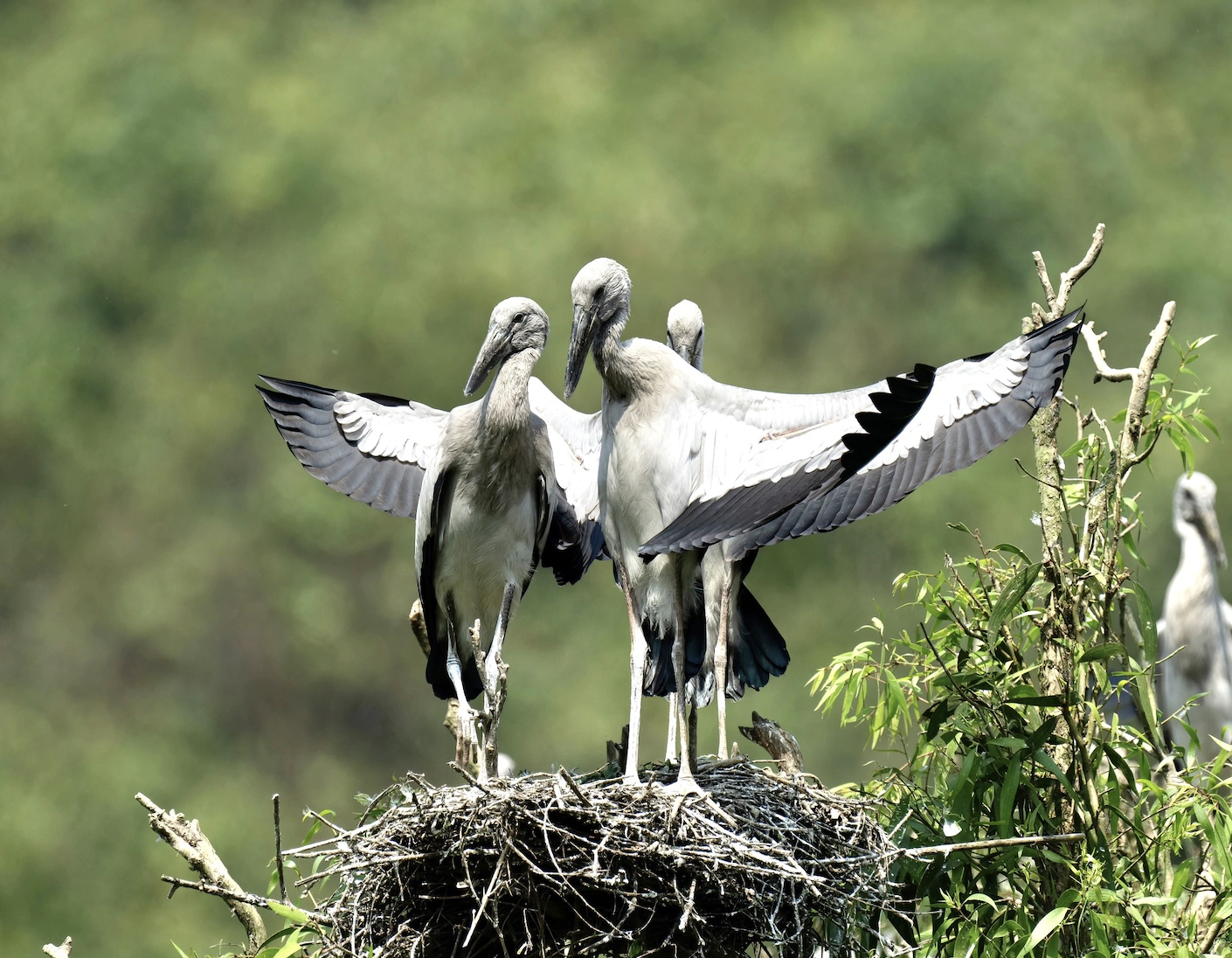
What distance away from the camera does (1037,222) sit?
48.2 ft

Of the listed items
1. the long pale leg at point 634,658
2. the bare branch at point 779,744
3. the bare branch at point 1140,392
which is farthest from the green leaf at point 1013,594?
the long pale leg at point 634,658

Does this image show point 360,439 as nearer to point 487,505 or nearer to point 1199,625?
point 487,505

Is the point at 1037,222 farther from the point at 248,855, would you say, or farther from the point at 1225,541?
the point at 248,855

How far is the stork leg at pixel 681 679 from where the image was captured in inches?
119

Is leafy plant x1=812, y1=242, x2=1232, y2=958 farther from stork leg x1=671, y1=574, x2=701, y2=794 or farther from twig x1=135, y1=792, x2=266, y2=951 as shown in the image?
twig x1=135, y1=792, x2=266, y2=951

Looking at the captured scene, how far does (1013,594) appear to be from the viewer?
2.96m

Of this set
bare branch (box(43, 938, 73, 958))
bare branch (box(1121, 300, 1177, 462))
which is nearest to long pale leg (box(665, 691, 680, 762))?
bare branch (box(1121, 300, 1177, 462))

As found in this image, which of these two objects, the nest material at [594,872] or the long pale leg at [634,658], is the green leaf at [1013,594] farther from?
the long pale leg at [634,658]

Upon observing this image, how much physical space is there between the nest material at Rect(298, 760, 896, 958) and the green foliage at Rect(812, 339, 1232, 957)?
20 cm

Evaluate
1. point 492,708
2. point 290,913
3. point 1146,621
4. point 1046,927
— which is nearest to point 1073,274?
point 1146,621

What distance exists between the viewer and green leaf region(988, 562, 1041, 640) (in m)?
2.93

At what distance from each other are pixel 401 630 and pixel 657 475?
10453 millimetres

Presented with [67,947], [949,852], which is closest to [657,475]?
[949,852]

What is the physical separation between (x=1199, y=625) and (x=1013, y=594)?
2.75 metres
